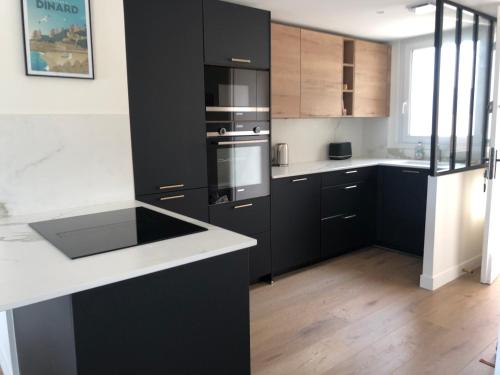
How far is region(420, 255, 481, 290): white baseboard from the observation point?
10.8 ft

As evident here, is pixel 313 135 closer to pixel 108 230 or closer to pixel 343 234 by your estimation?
pixel 343 234

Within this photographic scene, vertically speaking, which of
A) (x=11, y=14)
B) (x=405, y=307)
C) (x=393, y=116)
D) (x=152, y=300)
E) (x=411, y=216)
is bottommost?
(x=405, y=307)

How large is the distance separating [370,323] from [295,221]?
3.59ft

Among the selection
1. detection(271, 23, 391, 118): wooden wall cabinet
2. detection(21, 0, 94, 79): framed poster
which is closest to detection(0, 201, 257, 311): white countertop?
detection(21, 0, 94, 79): framed poster

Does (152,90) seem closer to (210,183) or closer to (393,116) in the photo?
(210,183)

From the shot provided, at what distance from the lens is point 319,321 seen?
2.79m

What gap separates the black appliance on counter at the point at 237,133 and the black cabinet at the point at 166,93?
0.10 metres

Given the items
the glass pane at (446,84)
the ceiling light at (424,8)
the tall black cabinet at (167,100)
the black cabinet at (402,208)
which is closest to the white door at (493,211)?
the glass pane at (446,84)

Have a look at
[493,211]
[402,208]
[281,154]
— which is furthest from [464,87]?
[281,154]

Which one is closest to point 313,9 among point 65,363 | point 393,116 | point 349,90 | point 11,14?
point 349,90

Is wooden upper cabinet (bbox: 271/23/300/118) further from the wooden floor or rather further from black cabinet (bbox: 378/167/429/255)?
the wooden floor

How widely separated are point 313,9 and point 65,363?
117 inches

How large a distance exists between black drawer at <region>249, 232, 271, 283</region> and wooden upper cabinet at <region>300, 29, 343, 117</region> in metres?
1.20

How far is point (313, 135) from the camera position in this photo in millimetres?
4430
